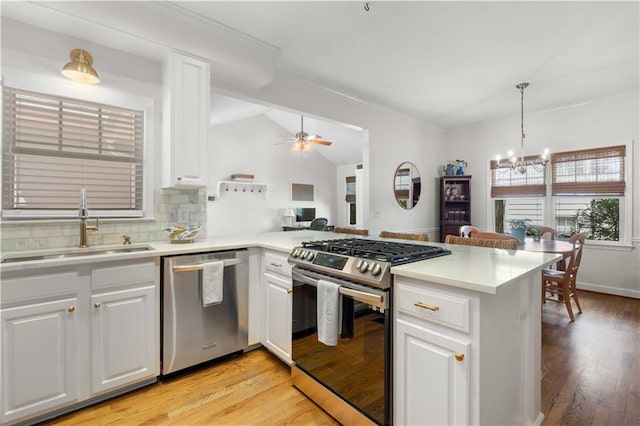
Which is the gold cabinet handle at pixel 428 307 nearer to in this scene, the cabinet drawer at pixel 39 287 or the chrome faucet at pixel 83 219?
the cabinet drawer at pixel 39 287


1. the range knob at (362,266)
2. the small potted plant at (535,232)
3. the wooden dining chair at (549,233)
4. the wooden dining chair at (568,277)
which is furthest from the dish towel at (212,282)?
the wooden dining chair at (549,233)

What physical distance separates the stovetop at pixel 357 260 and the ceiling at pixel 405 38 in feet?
5.88

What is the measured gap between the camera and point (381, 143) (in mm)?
4438

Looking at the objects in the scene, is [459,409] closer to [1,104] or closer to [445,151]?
[1,104]

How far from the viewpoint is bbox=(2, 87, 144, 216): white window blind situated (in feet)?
6.67

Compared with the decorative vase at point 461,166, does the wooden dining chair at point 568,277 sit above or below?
below

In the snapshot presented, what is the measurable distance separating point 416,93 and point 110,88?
336cm

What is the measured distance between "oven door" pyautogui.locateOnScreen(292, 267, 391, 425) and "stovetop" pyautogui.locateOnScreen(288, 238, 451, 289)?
5 cm

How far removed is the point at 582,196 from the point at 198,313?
521 cm

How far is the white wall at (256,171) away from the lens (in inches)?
257

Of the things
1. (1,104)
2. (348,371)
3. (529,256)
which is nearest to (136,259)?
(1,104)

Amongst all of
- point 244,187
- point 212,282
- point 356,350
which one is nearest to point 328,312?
point 356,350

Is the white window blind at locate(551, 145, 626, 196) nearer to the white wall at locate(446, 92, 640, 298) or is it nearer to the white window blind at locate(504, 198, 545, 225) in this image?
the white wall at locate(446, 92, 640, 298)

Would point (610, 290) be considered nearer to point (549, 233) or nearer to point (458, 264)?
point (549, 233)
